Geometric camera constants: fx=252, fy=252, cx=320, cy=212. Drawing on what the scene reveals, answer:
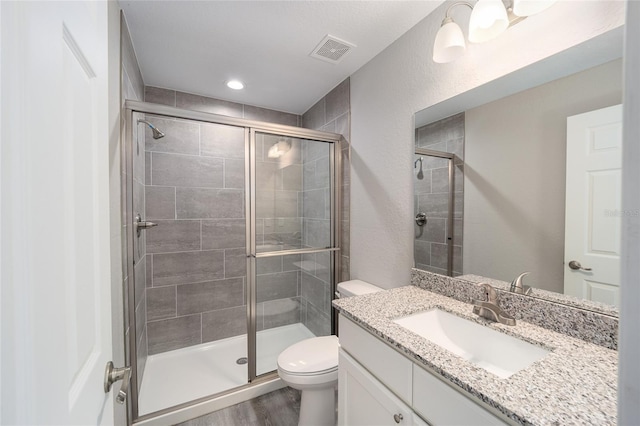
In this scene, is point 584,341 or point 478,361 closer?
point 584,341

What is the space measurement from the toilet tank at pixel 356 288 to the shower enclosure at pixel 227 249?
294mm

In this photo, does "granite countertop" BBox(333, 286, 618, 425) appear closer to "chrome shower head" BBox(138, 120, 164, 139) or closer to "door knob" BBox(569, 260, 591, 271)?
"door knob" BBox(569, 260, 591, 271)

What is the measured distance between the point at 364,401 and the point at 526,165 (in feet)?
3.87

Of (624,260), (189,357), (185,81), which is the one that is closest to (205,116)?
(185,81)

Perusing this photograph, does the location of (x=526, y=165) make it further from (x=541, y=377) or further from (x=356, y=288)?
(x=356, y=288)

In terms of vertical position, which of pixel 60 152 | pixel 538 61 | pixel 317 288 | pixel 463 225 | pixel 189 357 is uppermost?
pixel 538 61

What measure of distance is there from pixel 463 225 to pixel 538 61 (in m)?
0.73

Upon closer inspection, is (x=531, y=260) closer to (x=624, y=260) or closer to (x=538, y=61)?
(x=538, y=61)

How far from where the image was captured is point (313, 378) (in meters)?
1.39

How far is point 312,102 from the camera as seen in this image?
252cm

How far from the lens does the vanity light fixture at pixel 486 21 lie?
3.11 ft

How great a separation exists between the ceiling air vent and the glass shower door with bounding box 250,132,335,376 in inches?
24.3

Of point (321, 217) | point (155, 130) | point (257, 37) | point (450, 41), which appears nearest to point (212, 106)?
point (155, 130)

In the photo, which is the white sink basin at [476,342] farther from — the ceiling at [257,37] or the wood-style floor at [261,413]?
the ceiling at [257,37]
